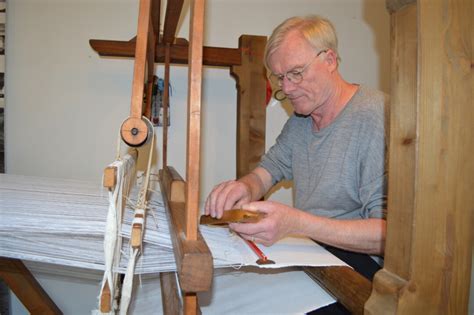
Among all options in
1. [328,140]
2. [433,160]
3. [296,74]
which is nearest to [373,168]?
[328,140]

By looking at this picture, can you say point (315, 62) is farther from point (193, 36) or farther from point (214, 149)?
Result: point (214, 149)

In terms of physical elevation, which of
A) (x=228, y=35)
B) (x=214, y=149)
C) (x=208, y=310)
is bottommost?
(x=208, y=310)

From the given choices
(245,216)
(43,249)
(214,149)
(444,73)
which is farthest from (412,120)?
(214,149)

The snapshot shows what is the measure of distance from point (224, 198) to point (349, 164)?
385mm

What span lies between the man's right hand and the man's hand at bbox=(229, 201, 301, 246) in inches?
6.3

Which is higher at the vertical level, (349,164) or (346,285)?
(349,164)

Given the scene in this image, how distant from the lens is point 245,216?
0.80 metres

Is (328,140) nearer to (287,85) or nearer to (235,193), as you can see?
(287,85)

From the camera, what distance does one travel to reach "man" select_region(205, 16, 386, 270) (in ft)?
3.44

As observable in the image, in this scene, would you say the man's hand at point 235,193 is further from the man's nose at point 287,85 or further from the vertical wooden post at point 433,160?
the vertical wooden post at point 433,160

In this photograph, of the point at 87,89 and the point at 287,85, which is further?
the point at 87,89

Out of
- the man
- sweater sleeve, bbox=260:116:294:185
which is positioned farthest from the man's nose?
sweater sleeve, bbox=260:116:294:185

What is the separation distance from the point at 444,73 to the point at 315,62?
78cm

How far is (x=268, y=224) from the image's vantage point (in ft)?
2.62
